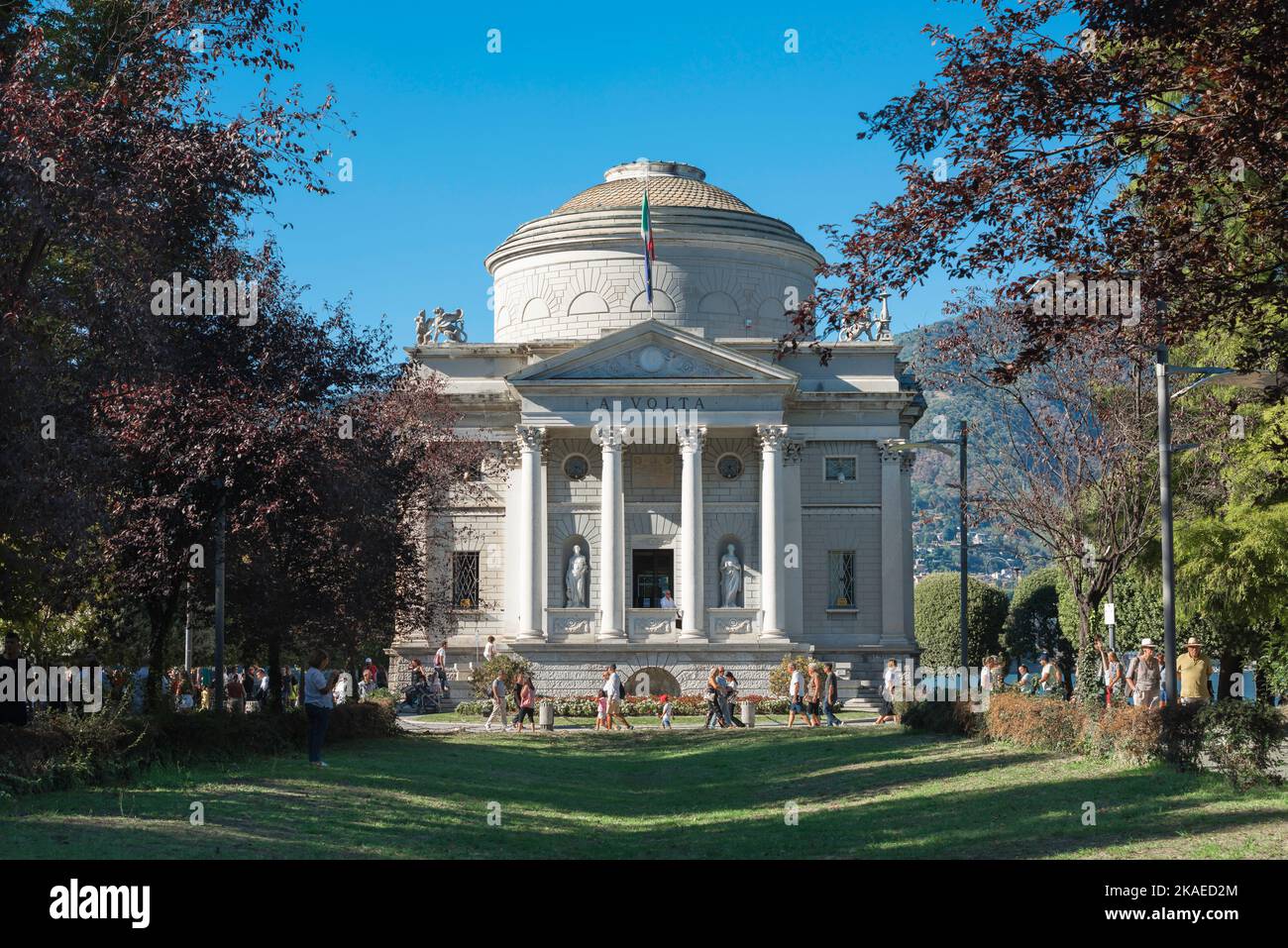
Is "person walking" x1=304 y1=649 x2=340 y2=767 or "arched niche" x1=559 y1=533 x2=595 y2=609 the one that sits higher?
"arched niche" x1=559 y1=533 x2=595 y2=609

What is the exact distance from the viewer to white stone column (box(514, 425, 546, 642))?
183 feet

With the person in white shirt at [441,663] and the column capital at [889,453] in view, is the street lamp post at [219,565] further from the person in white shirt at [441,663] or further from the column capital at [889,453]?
the column capital at [889,453]

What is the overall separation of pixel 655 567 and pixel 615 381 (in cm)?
792

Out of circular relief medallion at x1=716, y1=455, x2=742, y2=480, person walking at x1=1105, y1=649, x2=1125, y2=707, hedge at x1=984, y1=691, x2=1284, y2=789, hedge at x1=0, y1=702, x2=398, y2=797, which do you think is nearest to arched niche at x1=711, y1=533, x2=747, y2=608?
circular relief medallion at x1=716, y1=455, x2=742, y2=480

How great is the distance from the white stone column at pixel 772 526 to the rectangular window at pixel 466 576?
10.9m

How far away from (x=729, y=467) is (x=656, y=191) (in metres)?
→ 13.5

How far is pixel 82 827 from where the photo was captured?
14.8 meters

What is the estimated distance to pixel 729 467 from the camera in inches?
2339

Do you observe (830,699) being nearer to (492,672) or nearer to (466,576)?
(492,672)

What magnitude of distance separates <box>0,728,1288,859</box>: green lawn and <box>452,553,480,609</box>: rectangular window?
31.8 metres

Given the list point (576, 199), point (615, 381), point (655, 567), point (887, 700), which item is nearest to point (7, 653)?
point (887, 700)

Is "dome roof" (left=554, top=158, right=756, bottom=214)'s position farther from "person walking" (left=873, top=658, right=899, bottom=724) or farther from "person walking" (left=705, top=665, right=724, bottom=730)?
"person walking" (left=705, top=665, right=724, bottom=730)

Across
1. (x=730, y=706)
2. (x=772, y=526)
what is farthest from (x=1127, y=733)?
(x=772, y=526)
